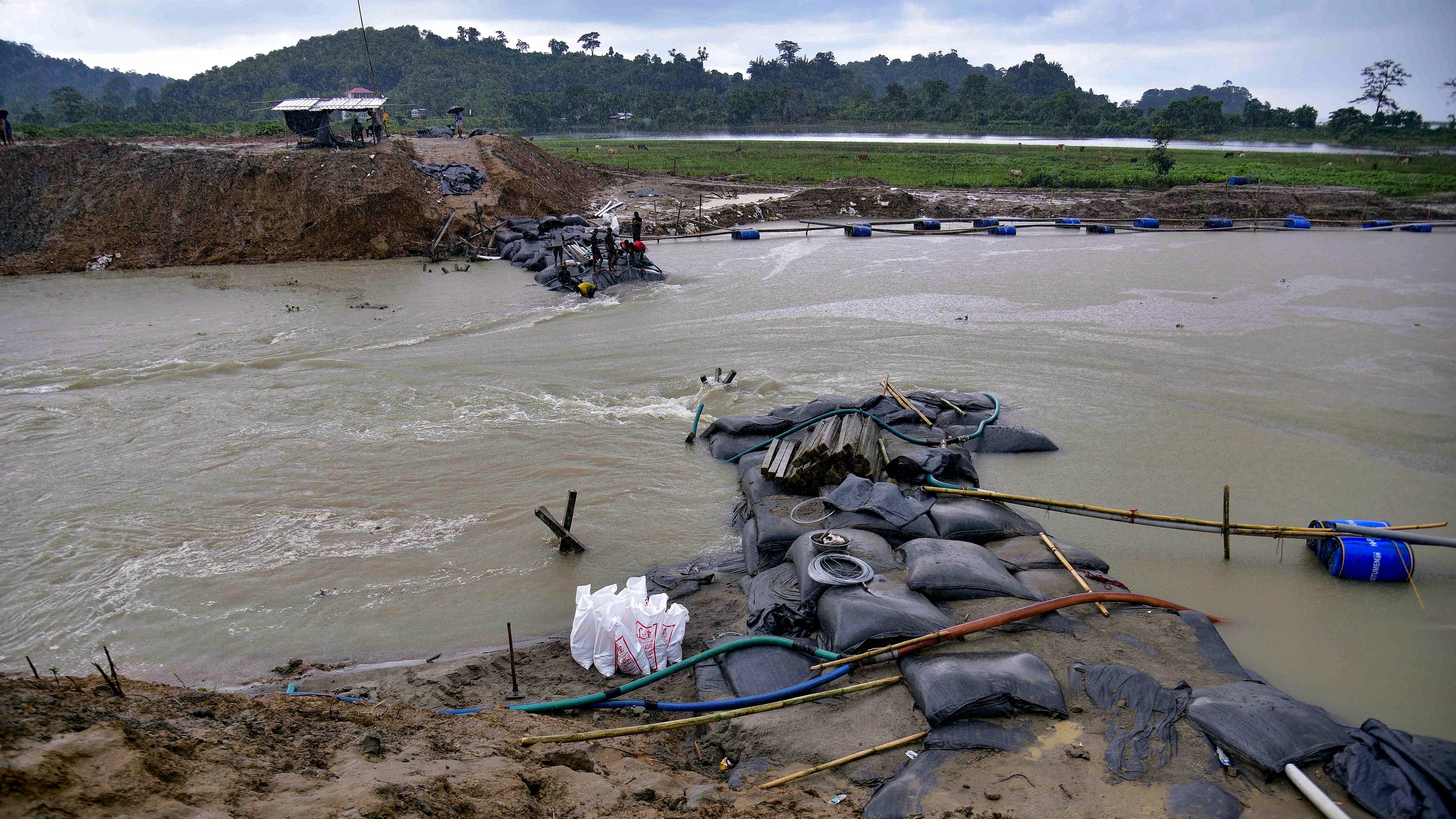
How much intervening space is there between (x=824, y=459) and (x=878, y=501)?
798 mm

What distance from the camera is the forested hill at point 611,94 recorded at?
55469mm

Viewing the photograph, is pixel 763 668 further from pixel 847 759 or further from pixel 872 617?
pixel 847 759

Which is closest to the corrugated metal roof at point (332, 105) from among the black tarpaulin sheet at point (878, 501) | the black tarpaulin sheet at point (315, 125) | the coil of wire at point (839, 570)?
the black tarpaulin sheet at point (315, 125)

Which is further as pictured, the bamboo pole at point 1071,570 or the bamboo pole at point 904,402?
the bamboo pole at point 904,402

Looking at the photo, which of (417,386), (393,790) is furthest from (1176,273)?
(393,790)

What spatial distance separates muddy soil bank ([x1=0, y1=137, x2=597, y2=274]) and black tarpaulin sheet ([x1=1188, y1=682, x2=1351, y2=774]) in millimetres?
19847

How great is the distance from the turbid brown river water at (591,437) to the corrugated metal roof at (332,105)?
287 inches

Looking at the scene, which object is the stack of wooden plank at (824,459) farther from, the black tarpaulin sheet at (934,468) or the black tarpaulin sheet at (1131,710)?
the black tarpaulin sheet at (1131,710)

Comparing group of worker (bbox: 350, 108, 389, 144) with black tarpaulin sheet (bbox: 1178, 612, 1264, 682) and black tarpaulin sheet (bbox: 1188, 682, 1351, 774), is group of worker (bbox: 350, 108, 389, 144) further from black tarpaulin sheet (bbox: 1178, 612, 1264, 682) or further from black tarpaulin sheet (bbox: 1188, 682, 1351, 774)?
black tarpaulin sheet (bbox: 1188, 682, 1351, 774)

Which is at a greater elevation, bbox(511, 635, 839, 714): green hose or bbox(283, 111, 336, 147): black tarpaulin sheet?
bbox(283, 111, 336, 147): black tarpaulin sheet

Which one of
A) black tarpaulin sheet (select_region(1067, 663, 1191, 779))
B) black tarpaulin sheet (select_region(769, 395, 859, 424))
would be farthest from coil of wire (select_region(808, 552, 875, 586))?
black tarpaulin sheet (select_region(769, 395, 859, 424))

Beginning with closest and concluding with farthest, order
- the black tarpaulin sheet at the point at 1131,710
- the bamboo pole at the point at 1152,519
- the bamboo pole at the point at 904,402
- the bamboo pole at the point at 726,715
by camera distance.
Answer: the black tarpaulin sheet at the point at 1131,710 < the bamboo pole at the point at 726,715 < the bamboo pole at the point at 1152,519 < the bamboo pole at the point at 904,402

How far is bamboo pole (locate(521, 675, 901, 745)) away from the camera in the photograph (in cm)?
418

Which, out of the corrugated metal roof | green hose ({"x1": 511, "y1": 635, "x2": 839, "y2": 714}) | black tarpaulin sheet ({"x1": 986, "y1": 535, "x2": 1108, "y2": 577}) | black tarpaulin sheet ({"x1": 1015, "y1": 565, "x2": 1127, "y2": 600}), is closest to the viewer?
green hose ({"x1": 511, "y1": 635, "x2": 839, "y2": 714})
